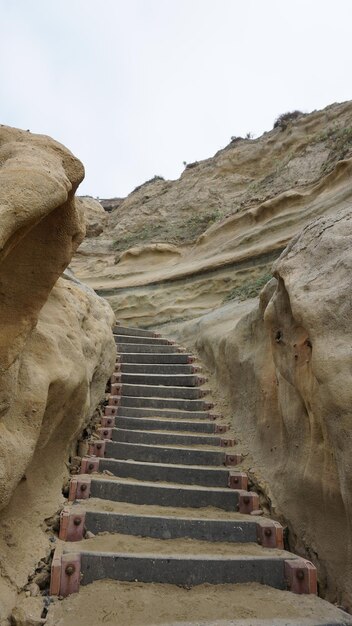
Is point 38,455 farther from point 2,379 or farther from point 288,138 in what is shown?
point 288,138

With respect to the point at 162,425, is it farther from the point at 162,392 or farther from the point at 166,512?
the point at 166,512

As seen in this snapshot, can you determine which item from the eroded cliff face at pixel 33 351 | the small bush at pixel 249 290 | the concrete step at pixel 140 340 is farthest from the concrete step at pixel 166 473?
the small bush at pixel 249 290

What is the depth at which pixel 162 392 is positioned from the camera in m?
4.78

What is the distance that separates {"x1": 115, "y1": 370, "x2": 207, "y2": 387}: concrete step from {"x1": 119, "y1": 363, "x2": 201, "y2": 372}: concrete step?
0.73ft

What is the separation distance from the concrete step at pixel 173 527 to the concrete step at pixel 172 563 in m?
0.09

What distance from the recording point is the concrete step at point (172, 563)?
2201mm

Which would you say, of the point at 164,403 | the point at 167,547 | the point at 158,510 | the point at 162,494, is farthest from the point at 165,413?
the point at 167,547

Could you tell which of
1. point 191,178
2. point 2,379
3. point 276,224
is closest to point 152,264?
point 276,224

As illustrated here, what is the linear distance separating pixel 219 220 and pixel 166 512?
9.00 m

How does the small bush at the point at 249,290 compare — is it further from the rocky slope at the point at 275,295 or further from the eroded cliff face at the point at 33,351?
the eroded cliff face at the point at 33,351

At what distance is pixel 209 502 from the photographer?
2.97 m

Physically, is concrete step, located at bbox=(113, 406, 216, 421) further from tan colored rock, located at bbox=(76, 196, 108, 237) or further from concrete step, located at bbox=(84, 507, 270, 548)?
tan colored rock, located at bbox=(76, 196, 108, 237)

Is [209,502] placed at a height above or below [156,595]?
above

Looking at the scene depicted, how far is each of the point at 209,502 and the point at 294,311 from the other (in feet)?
4.66
